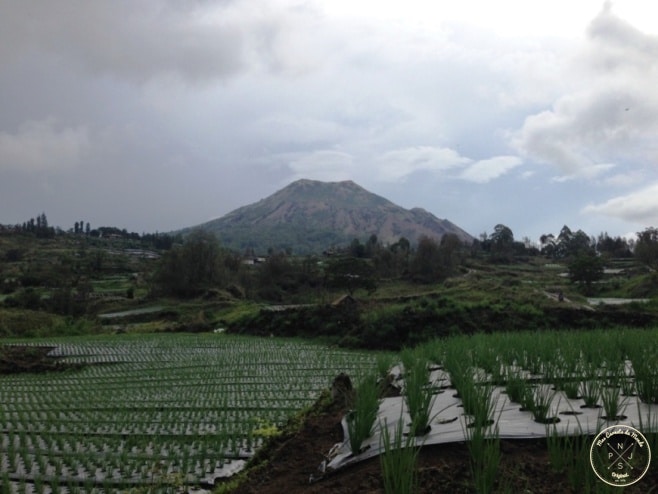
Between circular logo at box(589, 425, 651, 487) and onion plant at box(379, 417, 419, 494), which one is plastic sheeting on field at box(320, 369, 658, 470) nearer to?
circular logo at box(589, 425, 651, 487)

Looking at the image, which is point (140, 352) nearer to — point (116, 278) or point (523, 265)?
point (116, 278)

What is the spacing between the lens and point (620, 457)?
2369mm

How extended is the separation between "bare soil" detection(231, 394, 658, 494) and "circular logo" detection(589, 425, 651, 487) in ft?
0.17

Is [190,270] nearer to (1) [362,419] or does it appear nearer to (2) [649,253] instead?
(2) [649,253]

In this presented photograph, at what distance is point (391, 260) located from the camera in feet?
167

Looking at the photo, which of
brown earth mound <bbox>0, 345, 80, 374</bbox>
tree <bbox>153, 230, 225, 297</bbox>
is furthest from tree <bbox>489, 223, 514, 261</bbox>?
brown earth mound <bbox>0, 345, 80, 374</bbox>

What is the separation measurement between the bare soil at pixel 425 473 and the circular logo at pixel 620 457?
51 mm

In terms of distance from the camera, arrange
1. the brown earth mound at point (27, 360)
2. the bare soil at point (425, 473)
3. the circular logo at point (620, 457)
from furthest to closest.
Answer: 1. the brown earth mound at point (27, 360)
2. the bare soil at point (425, 473)
3. the circular logo at point (620, 457)

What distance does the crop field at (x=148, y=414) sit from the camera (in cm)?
421

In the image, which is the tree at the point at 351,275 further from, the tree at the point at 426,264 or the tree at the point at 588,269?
the tree at the point at 588,269

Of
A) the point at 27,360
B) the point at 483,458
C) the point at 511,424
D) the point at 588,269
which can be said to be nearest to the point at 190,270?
the point at 27,360

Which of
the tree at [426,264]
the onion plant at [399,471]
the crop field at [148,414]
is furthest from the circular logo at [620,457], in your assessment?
the tree at [426,264]

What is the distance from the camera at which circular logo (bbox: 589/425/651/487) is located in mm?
2218

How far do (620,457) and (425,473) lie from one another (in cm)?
93
